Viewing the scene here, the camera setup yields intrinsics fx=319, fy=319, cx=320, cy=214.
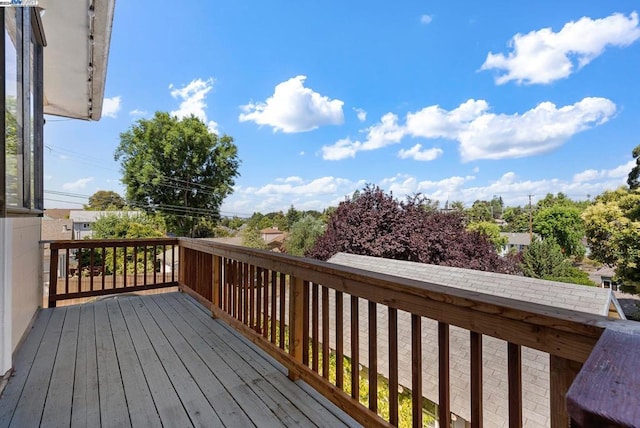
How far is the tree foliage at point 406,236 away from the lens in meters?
13.1

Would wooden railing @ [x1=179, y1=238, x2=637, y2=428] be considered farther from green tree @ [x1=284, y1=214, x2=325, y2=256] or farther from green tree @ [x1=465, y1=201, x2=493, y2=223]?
green tree @ [x1=465, y1=201, x2=493, y2=223]

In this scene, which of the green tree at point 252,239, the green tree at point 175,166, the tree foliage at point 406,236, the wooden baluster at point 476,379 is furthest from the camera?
the green tree at point 252,239

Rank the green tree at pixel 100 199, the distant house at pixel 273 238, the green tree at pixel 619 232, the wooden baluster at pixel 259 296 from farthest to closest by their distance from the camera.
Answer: the green tree at pixel 100 199
the distant house at pixel 273 238
the green tree at pixel 619 232
the wooden baluster at pixel 259 296

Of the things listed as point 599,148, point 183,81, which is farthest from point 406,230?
point 599,148

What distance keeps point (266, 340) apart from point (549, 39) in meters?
22.5

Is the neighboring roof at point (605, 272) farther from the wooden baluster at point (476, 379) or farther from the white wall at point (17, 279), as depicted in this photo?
the white wall at point (17, 279)

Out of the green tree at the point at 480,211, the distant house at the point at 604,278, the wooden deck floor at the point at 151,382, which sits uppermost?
the green tree at the point at 480,211

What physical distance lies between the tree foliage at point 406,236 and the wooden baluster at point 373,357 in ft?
39.0

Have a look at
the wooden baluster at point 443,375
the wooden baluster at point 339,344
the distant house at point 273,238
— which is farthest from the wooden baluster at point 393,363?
the distant house at point 273,238

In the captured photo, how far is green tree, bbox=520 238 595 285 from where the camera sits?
51.8 ft

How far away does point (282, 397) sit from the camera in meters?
1.93

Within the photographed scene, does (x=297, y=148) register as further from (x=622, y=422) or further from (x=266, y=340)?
(x=622, y=422)

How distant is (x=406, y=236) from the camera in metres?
13.2

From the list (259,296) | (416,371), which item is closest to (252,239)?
(259,296)
